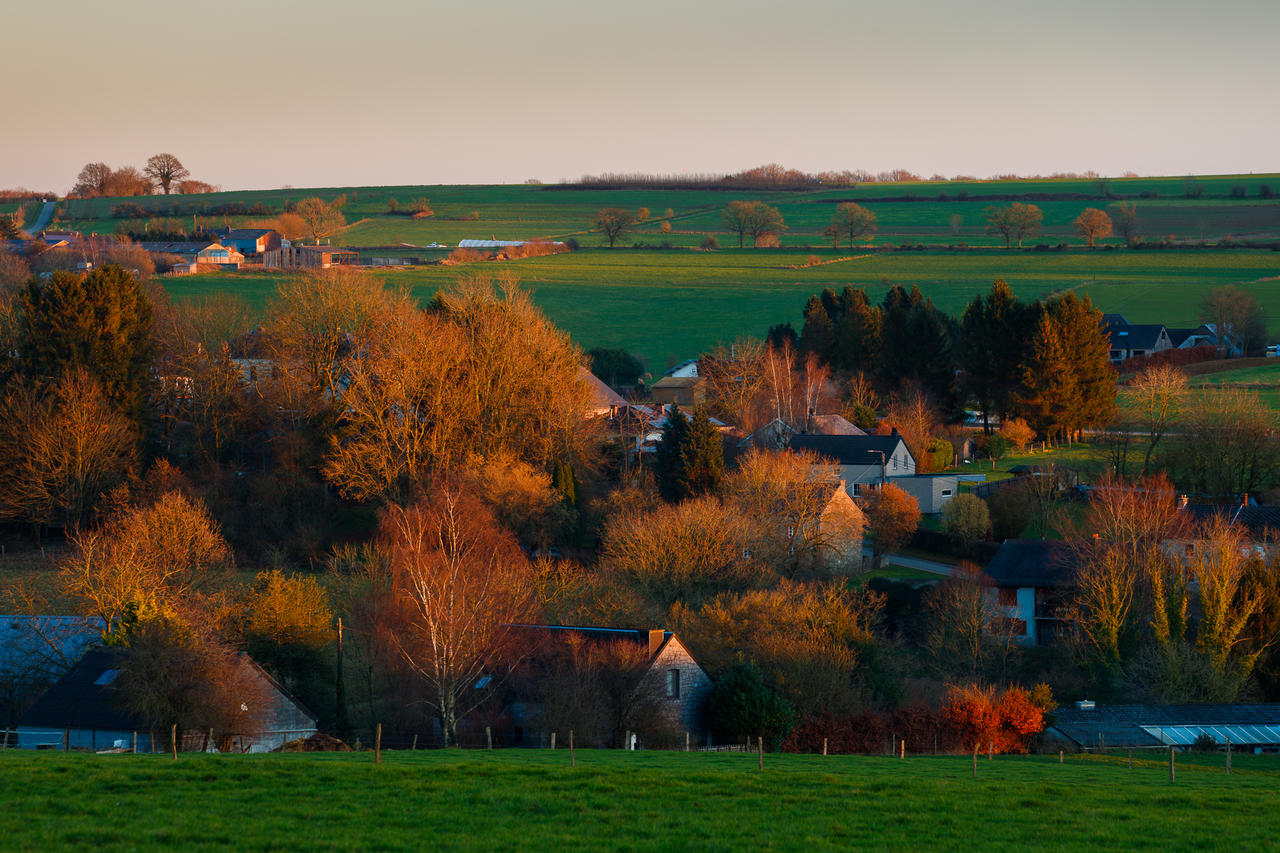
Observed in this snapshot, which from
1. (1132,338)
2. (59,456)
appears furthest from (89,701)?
(1132,338)

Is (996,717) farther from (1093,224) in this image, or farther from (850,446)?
(1093,224)

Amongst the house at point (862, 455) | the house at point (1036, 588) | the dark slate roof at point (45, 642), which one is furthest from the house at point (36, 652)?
the house at point (862, 455)

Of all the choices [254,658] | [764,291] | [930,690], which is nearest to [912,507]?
[930,690]

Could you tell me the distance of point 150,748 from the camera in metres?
24.5

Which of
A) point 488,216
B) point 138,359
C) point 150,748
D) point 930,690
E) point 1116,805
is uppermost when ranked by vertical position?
point 488,216

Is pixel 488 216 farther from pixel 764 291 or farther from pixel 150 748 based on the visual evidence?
pixel 150 748

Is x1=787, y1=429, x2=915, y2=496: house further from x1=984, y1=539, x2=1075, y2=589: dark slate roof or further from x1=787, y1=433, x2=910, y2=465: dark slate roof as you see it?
x1=984, y1=539, x2=1075, y2=589: dark slate roof

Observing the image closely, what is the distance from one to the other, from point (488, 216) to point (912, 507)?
3990 inches

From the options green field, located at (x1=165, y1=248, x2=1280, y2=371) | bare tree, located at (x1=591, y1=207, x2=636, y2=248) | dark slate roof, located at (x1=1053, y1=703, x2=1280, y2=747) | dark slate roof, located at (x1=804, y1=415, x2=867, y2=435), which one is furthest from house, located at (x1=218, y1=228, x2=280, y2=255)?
dark slate roof, located at (x1=1053, y1=703, x2=1280, y2=747)

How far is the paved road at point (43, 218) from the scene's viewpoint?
12050cm

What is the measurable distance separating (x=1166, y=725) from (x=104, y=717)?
24949mm

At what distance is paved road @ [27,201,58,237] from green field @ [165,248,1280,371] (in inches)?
1391

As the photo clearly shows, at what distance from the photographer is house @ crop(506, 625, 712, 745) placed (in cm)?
2905

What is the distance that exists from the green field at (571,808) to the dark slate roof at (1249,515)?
27.4m
